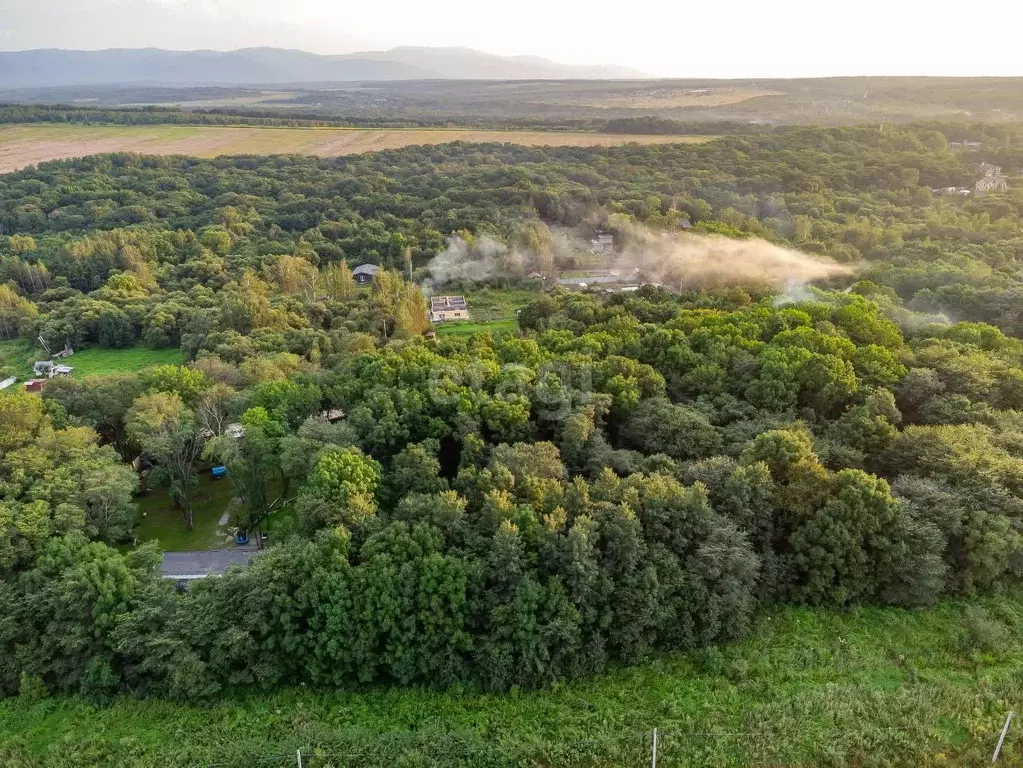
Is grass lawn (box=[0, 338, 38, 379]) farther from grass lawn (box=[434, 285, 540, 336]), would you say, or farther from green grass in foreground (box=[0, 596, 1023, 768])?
green grass in foreground (box=[0, 596, 1023, 768])

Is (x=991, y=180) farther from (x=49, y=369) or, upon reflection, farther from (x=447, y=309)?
(x=49, y=369)

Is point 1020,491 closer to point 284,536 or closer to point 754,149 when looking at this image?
point 284,536

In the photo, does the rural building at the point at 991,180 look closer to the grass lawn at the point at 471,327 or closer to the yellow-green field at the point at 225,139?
the yellow-green field at the point at 225,139

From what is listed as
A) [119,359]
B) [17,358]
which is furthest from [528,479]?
[17,358]

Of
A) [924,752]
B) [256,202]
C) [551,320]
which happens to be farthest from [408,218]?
[924,752]

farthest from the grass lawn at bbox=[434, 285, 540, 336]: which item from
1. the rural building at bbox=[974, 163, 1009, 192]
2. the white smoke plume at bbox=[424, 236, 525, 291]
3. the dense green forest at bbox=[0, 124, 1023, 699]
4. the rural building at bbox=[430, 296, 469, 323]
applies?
the rural building at bbox=[974, 163, 1009, 192]

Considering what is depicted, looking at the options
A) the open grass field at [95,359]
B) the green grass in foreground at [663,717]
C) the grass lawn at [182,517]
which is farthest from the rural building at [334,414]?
the open grass field at [95,359]
